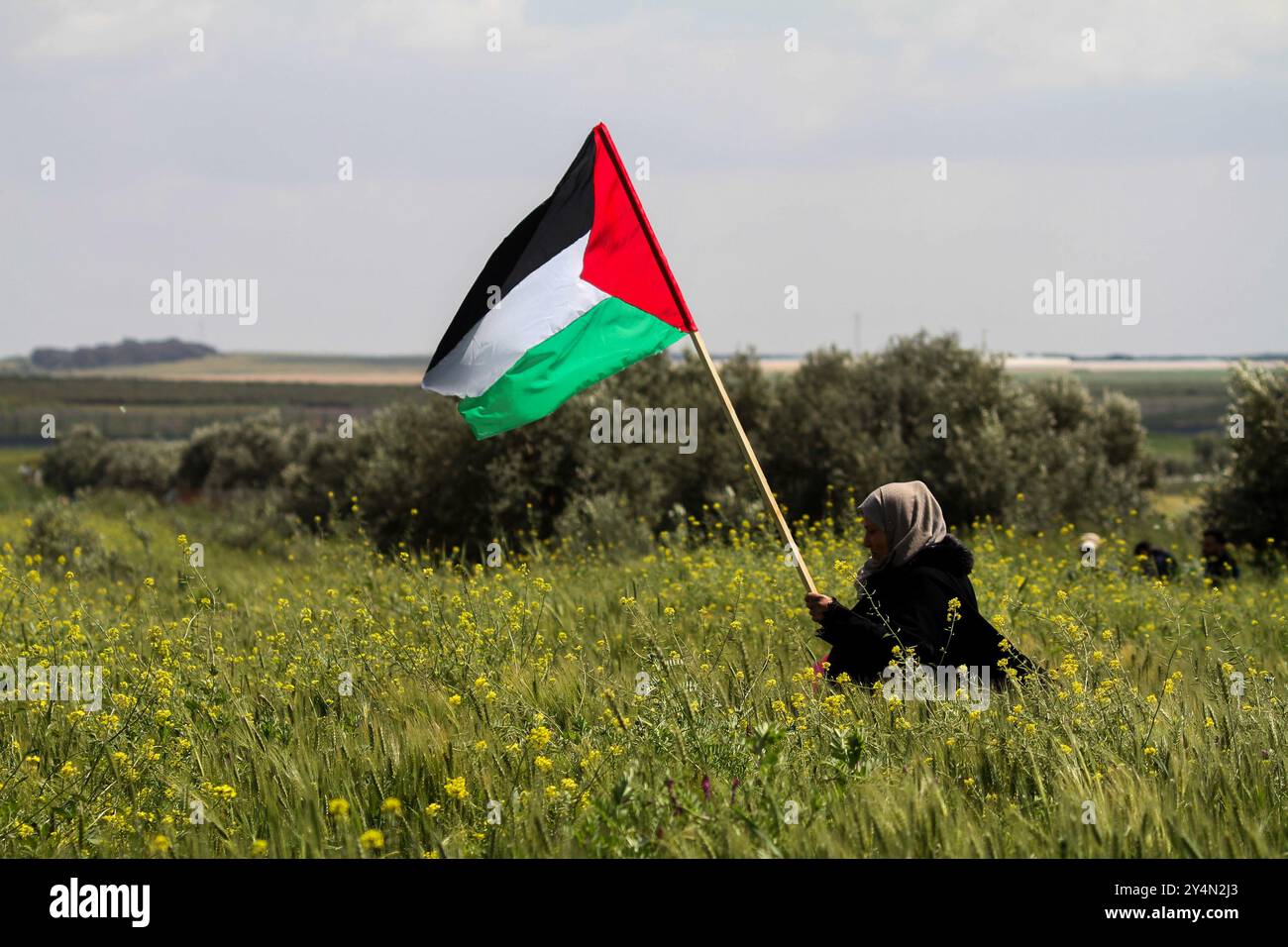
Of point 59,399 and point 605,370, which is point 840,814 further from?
point 59,399

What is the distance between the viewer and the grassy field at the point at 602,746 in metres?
4.78

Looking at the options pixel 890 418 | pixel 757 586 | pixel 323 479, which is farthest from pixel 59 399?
pixel 757 586

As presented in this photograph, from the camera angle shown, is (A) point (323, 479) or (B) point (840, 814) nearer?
(B) point (840, 814)

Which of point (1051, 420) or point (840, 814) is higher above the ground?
point (1051, 420)

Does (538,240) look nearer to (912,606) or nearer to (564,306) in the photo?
(564,306)

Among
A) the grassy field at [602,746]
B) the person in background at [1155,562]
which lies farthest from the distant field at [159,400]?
the grassy field at [602,746]

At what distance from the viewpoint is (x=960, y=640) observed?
22.2 feet

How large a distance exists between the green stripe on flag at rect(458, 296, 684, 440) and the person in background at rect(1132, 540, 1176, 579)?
7542 millimetres

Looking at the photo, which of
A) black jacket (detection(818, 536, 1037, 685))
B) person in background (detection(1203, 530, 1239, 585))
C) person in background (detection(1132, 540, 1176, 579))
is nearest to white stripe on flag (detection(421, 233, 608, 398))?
black jacket (detection(818, 536, 1037, 685))

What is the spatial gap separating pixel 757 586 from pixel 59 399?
534 ft

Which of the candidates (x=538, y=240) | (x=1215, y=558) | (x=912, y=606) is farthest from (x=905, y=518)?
(x=1215, y=558)

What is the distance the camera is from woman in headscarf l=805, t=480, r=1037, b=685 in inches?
259

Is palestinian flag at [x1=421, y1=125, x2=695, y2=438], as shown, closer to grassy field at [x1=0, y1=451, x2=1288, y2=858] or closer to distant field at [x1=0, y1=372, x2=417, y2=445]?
grassy field at [x1=0, y1=451, x2=1288, y2=858]
